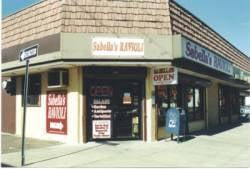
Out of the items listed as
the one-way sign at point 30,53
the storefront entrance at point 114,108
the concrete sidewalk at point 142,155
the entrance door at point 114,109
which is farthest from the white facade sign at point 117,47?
the one-way sign at point 30,53

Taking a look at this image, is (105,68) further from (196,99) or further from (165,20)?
(196,99)

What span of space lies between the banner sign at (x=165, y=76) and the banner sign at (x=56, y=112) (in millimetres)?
3330

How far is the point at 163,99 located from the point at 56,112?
4079 mm

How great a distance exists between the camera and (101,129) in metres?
13.7

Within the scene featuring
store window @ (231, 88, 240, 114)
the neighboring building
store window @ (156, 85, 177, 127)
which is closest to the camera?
the neighboring building

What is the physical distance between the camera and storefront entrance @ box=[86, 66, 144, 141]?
13664mm

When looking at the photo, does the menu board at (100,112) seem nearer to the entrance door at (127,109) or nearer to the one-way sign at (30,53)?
the entrance door at (127,109)

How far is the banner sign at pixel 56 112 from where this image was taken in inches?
556

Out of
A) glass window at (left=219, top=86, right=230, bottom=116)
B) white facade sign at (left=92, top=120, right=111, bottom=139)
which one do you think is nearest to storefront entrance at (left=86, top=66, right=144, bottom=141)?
white facade sign at (left=92, top=120, right=111, bottom=139)

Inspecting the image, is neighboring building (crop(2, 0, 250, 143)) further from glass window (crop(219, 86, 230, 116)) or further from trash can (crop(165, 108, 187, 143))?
glass window (crop(219, 86, 230, 116))

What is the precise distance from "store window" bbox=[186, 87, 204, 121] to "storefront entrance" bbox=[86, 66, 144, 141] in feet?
13.4

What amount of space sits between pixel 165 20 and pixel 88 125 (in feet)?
15.0

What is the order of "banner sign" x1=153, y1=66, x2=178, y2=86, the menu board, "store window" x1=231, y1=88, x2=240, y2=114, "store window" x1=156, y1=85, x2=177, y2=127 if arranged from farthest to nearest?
"store window" x1=231, y1=88, x2=240, y2=114, "store window" x1=156, y1=85, x2=177, y2=127, the menu board, "banner sign" x1=153, y1=66, x2=178, y2=86

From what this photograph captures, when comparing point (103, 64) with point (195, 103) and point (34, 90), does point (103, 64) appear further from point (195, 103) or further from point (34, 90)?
point (195, 103)
